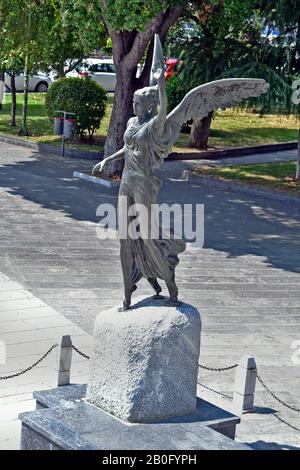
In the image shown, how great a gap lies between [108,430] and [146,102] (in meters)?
3.21

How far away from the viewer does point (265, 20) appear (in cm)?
2509

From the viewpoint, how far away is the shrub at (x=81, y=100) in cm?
2958

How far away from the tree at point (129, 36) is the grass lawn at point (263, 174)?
2683mm

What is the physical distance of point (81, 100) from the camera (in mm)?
29547

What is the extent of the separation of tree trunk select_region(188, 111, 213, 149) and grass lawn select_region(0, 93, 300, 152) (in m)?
0.29

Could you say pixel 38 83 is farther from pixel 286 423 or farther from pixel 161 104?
pixel 161 104

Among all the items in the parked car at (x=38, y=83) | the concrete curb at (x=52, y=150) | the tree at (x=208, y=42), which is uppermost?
the tree at (x=208, y=42)

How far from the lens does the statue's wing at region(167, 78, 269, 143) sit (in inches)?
403

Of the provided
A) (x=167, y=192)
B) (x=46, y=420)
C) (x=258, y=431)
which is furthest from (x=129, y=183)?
(x=167, y=192)

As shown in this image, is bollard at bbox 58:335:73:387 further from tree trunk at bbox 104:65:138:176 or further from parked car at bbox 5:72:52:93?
parked car at bbox 5:72:52:93

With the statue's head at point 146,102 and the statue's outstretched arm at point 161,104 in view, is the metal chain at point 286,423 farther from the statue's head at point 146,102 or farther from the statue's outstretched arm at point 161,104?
the statue's head at point 146,102

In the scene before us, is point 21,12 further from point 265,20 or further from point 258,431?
point 258,431

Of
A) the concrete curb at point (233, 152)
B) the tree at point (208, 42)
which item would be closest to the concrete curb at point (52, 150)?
the concrete curb at point (233, 152)

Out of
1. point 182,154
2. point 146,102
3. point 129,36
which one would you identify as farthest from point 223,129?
point 146,102
